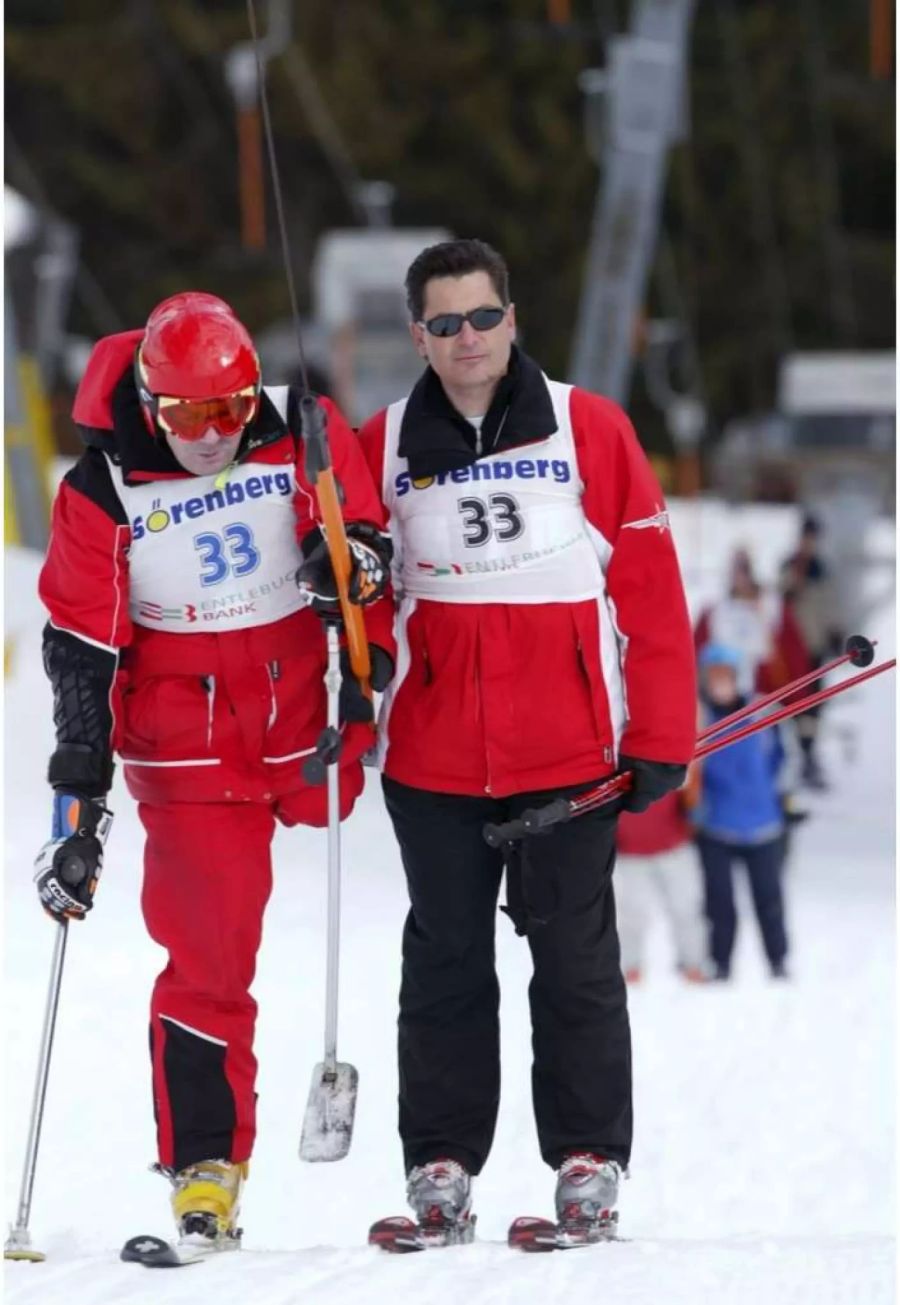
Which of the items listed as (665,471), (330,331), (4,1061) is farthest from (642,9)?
(665,471)

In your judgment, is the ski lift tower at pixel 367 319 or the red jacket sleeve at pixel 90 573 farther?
the ski lift tower at pixel 367 319

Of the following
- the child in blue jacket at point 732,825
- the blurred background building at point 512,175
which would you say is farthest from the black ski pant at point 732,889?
the blurred background building at point 512,175

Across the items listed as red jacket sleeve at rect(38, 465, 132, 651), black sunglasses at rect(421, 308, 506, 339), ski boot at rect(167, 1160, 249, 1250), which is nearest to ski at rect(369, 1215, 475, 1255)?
ski boot at rect(167, 1160, 249, 1250)

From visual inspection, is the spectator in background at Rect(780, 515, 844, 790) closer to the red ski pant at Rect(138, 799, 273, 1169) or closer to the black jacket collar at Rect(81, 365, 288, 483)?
the red ski pant at Rect(138, 799, 273, 1169)

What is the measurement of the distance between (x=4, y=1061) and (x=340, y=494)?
8.89 feet

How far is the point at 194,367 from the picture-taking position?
14.8 feet

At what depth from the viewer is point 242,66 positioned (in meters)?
32.2

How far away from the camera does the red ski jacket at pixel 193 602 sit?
15.3ft

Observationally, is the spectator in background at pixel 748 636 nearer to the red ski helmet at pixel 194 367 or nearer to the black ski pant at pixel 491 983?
the black ski pant at pixel 491 983

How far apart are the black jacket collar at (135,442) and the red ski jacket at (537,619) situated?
0.97 feet

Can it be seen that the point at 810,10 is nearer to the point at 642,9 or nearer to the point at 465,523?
the point at 642,9

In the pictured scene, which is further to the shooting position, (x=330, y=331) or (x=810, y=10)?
(x=810, y=10)

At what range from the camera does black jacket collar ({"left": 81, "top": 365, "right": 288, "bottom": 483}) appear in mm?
4621

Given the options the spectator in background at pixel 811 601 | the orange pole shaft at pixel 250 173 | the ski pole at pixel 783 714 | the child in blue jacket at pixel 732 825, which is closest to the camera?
the ski pole at pixel 783 714
